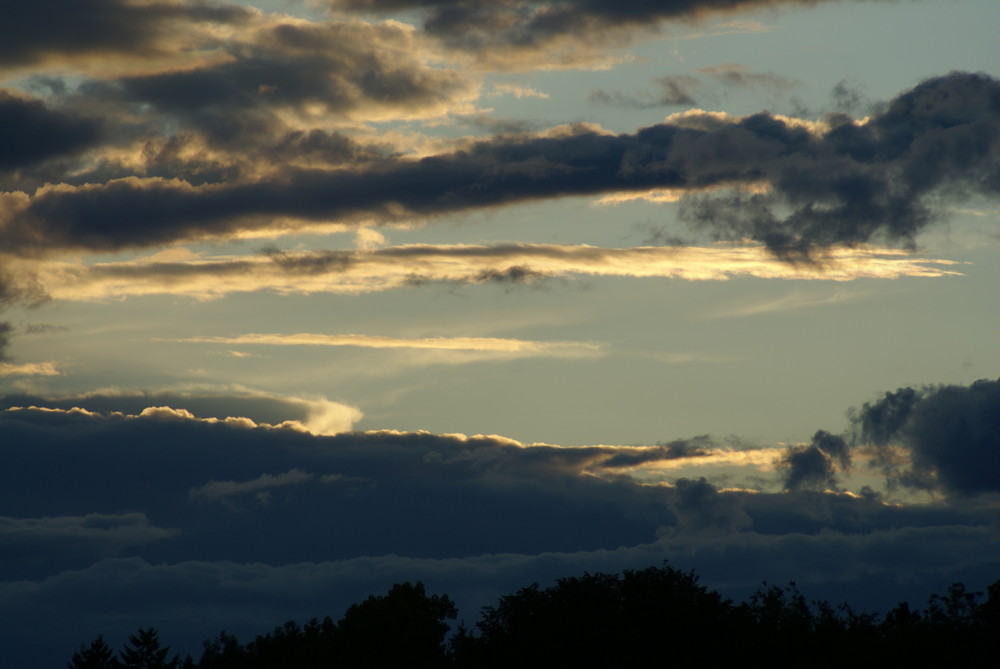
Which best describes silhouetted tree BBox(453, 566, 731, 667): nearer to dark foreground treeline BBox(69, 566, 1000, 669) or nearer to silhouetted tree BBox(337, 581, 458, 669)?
dark foreground treeline BBox(69, 566, 1000, 669)

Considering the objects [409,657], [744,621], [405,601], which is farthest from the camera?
[405,601]

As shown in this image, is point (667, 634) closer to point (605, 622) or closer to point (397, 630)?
point (605, 622)

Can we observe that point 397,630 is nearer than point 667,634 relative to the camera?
No

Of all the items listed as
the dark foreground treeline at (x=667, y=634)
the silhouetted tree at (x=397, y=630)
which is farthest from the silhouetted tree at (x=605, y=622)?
the silhouetted tree at (x=397, y=630)

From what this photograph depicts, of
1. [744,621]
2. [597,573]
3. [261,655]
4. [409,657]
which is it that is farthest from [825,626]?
[261,655]

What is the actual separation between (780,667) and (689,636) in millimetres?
7179

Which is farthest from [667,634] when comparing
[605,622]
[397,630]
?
[397,630]

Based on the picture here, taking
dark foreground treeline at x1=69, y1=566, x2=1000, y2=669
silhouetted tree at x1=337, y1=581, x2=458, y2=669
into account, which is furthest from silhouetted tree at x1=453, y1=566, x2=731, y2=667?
silhouetted tree at x1=337, y1=581, x2=458, y2=669

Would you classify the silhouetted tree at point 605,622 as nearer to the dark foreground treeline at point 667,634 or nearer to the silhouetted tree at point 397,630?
the dark foreground treeline at point 667,634

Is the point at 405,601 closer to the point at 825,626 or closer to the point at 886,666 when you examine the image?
the point at 825,626

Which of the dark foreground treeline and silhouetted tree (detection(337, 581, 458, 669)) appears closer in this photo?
the dark foreground treeline

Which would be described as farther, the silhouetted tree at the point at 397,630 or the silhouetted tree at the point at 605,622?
the silhouetted tree at the point at 397,630

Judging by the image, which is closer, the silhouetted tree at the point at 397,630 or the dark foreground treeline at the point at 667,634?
the dark foreground treeline at the point at 667,634

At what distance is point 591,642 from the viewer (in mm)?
103062
